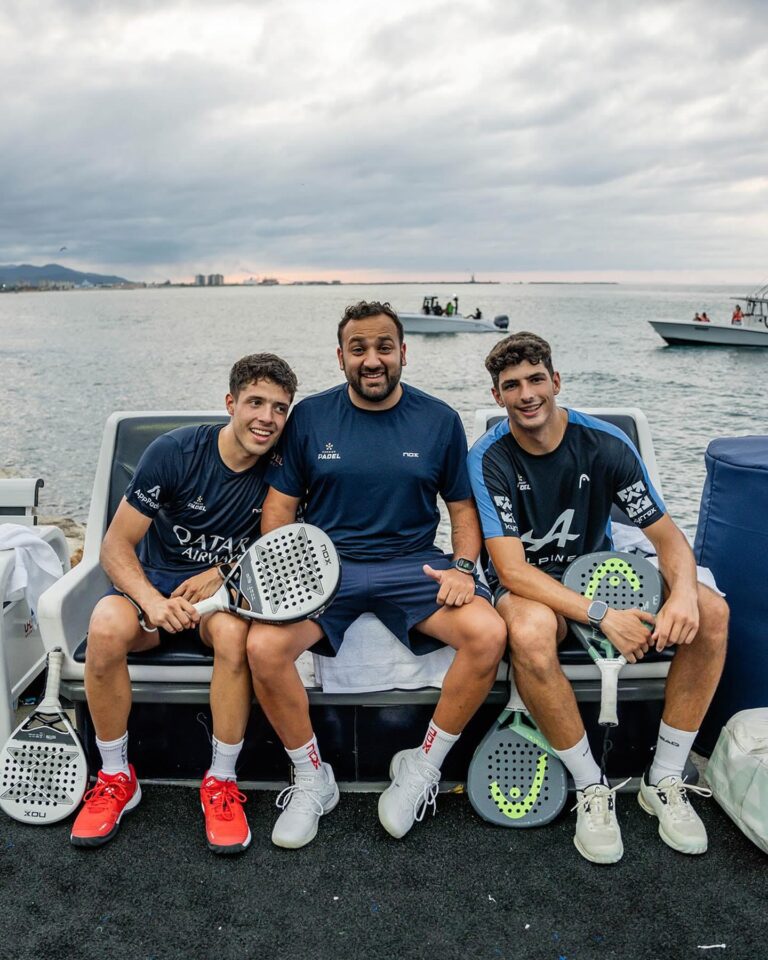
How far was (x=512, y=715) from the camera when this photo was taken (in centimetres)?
253

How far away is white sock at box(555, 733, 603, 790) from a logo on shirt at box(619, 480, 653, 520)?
2.49 ft

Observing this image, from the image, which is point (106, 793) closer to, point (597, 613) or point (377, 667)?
point (377, 667)

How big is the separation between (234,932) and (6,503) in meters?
2.13

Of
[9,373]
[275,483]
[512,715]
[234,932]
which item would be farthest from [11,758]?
[9,373]

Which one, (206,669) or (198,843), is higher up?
(206,669)

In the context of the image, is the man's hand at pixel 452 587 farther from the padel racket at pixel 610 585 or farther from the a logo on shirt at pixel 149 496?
the a logo on shirt at pixel 149 496

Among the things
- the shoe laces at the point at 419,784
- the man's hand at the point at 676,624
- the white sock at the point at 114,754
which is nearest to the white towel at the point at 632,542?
the man's hand at the point at 676,624

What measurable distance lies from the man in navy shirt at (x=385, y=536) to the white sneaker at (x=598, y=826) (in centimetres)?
44

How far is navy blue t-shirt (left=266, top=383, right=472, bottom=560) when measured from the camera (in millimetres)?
2627

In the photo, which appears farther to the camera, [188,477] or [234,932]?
[188,477]

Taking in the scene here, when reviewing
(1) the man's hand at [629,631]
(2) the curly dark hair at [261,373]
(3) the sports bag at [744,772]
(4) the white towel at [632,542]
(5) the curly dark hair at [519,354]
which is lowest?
(3) the sports bag at [744,772]

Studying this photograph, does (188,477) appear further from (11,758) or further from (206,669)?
(11,758)

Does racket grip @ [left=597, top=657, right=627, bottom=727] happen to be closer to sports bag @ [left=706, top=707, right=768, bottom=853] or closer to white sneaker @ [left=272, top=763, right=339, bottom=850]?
sports bag @ [left=706, top=707, right=768, bottom=853]

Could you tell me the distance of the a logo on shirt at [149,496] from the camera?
253cm
